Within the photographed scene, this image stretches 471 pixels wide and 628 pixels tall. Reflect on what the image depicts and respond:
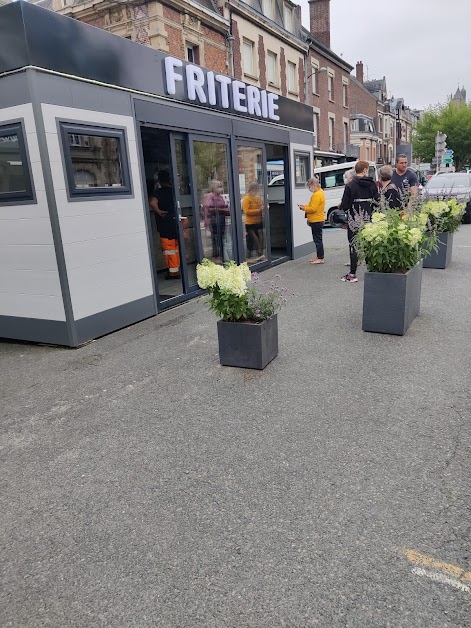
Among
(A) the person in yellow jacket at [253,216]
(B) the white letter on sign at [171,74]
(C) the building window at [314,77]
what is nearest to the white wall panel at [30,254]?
(B) the white letter on sign at [171,74]

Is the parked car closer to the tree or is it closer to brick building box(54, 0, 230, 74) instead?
brick building box(54, 0, 230, 74)

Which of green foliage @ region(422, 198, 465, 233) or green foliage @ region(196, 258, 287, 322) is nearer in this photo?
green foliage @ region(196, 258, 287, 322)

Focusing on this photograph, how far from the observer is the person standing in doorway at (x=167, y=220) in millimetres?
7352

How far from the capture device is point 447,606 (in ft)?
6.18

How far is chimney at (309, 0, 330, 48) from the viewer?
2970 centimetres

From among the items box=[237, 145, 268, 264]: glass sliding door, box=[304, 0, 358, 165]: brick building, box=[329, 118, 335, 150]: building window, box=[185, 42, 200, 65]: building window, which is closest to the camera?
box=[237, 145, 268, 264]: glass sliding door

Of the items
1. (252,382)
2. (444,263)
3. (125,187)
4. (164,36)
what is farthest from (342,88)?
(252,382)

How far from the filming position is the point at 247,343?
4.43 metres

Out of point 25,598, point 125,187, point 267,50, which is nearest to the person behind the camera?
point 25,598

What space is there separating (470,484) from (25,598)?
2.39 m

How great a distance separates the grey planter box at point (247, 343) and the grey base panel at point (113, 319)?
1885mm

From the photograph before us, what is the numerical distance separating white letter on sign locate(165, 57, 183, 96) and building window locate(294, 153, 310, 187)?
186 inches

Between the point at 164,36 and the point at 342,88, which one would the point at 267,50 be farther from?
the point at 342,88

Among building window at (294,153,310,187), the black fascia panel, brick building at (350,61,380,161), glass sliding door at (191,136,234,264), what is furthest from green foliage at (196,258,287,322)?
brick building at (350,61,380,161)
